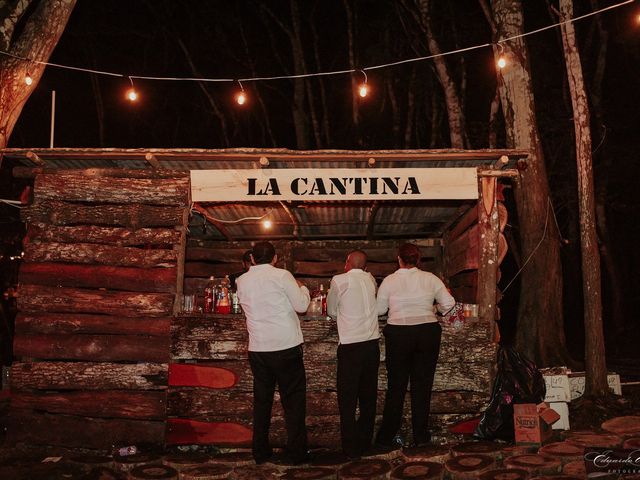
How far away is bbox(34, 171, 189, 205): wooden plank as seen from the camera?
7203 mm

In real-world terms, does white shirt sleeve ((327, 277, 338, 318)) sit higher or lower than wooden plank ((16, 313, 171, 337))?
higher

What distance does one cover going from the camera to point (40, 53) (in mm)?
8297

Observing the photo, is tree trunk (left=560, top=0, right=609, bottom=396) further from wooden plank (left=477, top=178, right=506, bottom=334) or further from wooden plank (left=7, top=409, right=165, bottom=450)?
wooden plank (left=7, top=409, right=165, bottom=450)

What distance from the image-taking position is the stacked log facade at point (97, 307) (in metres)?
6.83

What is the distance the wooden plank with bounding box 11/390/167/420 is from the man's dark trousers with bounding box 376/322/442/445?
2.78 meters

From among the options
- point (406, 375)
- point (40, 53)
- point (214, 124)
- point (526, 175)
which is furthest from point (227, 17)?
point (406, 375)

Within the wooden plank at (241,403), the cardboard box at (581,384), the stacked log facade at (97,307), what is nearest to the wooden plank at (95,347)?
the stacked log facade at (97,307)

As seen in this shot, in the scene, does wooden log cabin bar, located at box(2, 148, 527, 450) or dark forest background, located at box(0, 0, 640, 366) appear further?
dark forest background, located at box(0, 0, 640, 366)

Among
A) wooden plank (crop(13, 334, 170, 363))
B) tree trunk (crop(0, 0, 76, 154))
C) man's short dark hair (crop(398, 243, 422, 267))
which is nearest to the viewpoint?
man's short dark hair (crop(398, 243, 422, 267))

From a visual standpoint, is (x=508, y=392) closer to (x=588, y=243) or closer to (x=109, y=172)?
(x=588, y=243)

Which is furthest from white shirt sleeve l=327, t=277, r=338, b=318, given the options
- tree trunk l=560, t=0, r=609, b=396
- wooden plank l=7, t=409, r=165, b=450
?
tree trunk l=560, t=0, r=609, b=396

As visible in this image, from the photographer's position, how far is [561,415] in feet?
23.0

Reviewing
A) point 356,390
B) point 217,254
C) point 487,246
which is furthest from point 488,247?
point 217,254

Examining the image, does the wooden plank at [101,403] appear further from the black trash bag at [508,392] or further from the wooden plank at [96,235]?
the black trash bag at [508,392]
